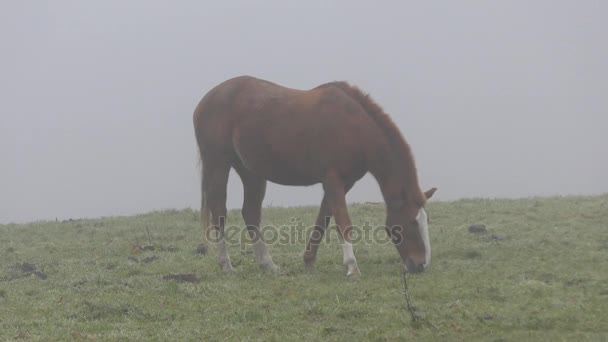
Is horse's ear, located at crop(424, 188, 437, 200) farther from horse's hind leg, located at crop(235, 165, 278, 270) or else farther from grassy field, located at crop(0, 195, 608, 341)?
horse's hind leg, located at crop(235, 165, 278, 270)

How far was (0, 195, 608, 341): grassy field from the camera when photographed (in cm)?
758

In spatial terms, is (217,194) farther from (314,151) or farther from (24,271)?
(24,271)

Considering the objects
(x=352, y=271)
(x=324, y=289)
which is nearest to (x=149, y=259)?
(x=352, y=271)

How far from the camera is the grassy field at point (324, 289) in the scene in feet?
24.9

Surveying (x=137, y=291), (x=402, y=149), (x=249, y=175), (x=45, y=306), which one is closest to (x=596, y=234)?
(x=402, y=149)

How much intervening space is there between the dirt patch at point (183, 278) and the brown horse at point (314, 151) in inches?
34.6

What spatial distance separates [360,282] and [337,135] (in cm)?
238

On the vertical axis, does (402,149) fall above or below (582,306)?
above

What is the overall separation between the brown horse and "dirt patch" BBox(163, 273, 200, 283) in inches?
34.6

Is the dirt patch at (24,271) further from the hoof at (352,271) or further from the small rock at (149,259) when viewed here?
the hoof at (352,271)

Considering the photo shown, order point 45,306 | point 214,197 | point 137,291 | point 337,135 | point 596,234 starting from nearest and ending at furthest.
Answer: point 45,306
point 137,291
point 337,135
point 214,197
point 596,234

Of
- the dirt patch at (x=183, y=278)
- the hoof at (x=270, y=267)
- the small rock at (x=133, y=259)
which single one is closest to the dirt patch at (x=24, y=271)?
the small rock at (x=133, y=259)

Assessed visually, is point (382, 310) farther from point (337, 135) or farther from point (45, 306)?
point (45, 306)

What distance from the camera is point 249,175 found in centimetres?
1270
